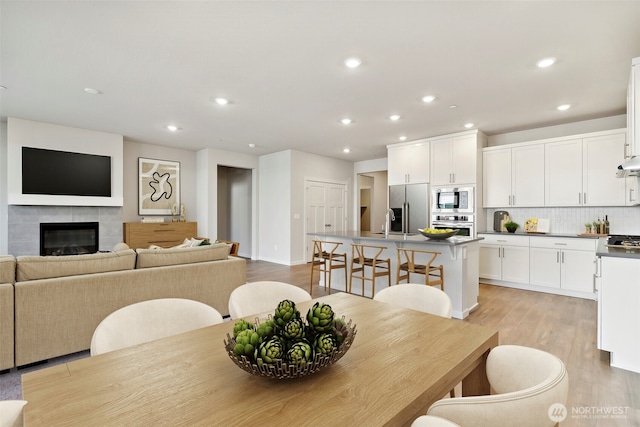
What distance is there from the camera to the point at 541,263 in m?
4.72

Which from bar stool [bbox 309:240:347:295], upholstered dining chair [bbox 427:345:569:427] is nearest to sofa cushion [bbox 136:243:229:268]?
bar stool [bbox 309:240:347:295]

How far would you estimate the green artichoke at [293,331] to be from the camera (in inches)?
34.2

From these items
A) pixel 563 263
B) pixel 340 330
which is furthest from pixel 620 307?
pixel 340 330

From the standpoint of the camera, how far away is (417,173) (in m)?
6.15

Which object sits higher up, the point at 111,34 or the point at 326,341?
the point at 111,34

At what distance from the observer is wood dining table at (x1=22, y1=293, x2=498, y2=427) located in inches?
28.1

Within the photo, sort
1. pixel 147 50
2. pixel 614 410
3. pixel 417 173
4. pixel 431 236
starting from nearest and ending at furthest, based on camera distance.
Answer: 1. pixel 614 410
2. pixel 147 50
3. pixel 431 236
4. pixel 417 173

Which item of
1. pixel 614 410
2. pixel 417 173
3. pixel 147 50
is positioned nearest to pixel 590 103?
pixel 417 173

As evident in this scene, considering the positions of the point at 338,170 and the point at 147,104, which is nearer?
the point at 147,104

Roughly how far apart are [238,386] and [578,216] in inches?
234

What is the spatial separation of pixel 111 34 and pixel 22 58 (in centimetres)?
118

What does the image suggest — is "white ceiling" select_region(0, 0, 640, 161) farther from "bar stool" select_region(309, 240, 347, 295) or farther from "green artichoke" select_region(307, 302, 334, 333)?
"green artichoke" select_region(307, 302, 334, 333)

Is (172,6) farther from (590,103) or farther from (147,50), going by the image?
(590,103)

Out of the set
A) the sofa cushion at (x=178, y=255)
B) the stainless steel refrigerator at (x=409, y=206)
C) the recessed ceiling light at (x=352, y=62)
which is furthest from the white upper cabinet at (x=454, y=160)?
the sofa cushion at (x=178, y=255)
